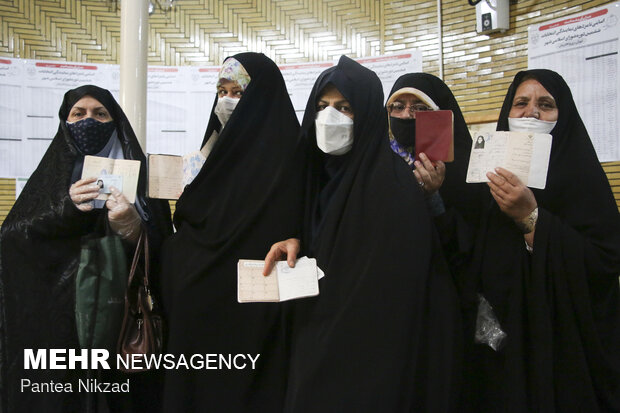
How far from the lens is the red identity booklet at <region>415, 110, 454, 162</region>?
1.86 m

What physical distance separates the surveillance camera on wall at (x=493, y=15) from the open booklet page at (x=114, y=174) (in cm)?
265

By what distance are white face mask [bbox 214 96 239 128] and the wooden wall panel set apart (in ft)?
7.07

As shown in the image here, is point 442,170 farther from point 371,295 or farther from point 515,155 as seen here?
point 371,295

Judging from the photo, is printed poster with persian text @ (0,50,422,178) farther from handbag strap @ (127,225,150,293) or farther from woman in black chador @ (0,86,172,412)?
handbag strap @ (127,225,150,293)

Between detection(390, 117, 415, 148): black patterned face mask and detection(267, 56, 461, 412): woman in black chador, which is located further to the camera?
detection(390, 117, 415, 148): black patterned face mask

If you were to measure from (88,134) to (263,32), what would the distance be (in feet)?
8.37

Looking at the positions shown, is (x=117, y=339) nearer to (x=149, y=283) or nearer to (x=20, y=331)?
(x=149, y=283)

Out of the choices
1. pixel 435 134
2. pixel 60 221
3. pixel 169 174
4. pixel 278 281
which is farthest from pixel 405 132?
pixel 60 221

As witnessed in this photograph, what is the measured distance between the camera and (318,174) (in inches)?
79.0

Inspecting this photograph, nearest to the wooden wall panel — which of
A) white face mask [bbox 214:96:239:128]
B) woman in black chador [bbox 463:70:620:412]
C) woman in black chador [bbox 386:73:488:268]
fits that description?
woman in black chador [bbox 386:73:488:268]

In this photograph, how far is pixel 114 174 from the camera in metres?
1.98

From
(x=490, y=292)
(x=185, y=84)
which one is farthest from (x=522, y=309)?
(x=185, y=84)

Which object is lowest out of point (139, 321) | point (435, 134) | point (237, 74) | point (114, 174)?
point (139, 321)

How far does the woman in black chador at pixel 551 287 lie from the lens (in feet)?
5.76
